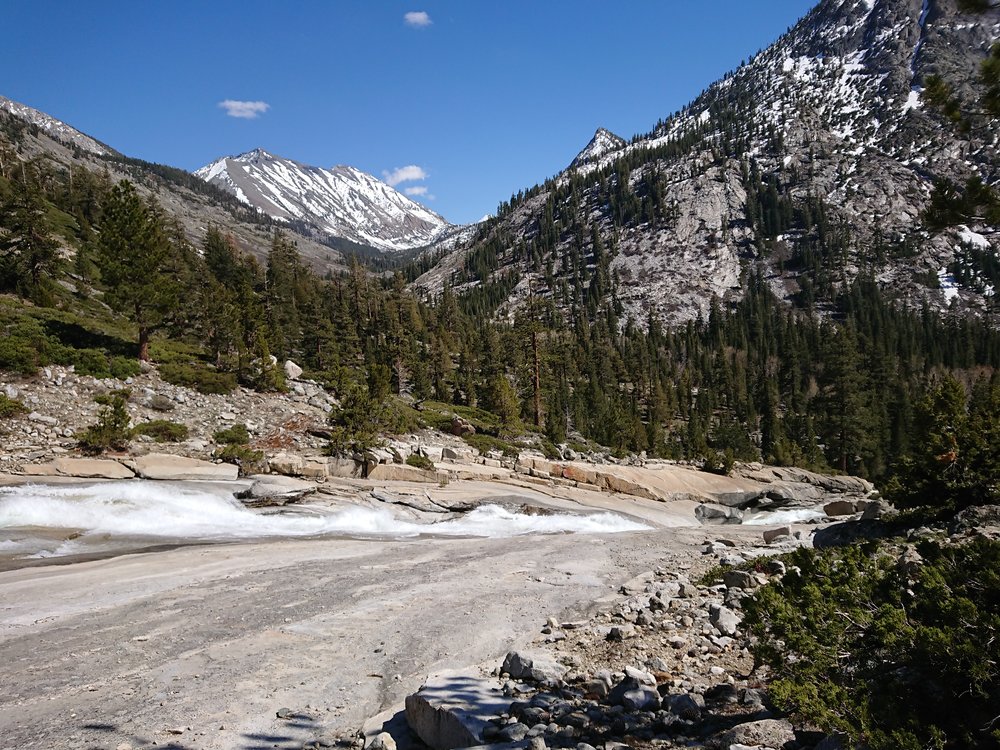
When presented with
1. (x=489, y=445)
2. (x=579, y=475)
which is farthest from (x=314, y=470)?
(x=489, y=445)

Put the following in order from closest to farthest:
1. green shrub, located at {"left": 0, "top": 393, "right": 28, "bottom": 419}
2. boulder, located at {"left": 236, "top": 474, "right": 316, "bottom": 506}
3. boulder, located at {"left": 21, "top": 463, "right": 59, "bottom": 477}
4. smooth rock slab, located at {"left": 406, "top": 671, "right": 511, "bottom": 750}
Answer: smooth rock slab, located at {"left": 406, "top": 671, "right": 511, "bottom": 750}
boulder, located at {"left": 21, "top": 463, "right": 59, "bottom": 477}
boulder, located at {"left": 236, "top": 474, "right": 316, "bottom": 506}
green shrub, located at {"left": 0, "top": 393, "right": 28, "bottom": 419}

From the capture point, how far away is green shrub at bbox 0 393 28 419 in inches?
942

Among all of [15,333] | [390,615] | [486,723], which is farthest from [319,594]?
[15,333]

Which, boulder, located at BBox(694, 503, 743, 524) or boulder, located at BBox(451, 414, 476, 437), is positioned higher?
boulder, located at BBox(451, 414, 476, 437)

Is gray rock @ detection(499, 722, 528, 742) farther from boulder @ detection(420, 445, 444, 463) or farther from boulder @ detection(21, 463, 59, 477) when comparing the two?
boulder @ detection(420, 445, 444, 463)

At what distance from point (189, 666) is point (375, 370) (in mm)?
30757

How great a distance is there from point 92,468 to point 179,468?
300 cm

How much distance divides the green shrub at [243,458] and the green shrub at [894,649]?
23849 mm

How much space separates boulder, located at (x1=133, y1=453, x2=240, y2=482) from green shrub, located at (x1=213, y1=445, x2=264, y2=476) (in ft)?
1.24

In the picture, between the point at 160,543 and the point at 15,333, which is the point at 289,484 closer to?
the point at 160,543

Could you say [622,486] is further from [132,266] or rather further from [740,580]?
[132,266]

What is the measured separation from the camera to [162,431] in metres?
27.1

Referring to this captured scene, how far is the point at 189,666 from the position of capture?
346 inches

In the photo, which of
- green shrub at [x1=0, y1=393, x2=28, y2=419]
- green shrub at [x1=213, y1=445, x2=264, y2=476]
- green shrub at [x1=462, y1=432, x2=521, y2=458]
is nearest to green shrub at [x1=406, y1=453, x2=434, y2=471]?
green shrub at [x1=213, y1=445, x2=264, y2=476]
